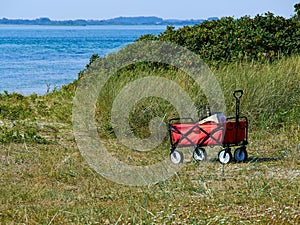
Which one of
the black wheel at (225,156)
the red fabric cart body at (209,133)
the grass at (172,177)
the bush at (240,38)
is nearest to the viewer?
the grass at (172,177)

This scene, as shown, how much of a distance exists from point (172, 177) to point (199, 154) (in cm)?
73

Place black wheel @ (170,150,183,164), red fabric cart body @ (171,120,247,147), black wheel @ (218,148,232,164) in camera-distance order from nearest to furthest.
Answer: red fabric cart body @ (171,120,247,147), black wheel @ (218,148,232,164), black wheel @ (170,150,183,164)

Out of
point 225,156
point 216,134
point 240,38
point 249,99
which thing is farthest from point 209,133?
point 240,38

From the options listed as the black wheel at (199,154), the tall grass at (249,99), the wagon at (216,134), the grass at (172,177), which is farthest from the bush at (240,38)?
the wagon at (216,134)

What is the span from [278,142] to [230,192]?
239 cm

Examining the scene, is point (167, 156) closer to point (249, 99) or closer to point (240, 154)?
point (240, 154)

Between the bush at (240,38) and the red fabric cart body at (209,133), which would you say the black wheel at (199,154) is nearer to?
the red fabric cart body at (209,133)

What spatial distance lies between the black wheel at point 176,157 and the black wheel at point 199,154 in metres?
0.19

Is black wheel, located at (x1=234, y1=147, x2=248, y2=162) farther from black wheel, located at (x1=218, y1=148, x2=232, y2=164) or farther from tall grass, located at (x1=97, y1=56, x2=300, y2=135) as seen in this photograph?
tall grass, located at (x1=97, y1=56, x2=300, y2=135)

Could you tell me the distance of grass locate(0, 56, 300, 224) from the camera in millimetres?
4902

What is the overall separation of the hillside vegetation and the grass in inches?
0.4

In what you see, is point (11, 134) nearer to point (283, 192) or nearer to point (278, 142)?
point (278, 142)

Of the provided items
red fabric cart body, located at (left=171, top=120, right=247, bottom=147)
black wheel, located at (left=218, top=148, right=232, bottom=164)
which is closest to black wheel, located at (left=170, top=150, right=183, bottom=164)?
red fabric cart body, located at (left=171, top=120, right=247, bottom=147)

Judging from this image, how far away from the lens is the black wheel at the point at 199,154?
6.90 meters
